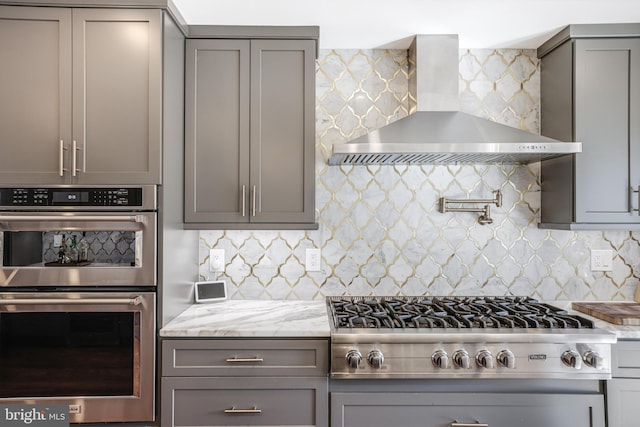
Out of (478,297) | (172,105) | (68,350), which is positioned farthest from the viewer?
(478,297)

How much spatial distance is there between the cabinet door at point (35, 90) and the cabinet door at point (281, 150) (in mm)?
856

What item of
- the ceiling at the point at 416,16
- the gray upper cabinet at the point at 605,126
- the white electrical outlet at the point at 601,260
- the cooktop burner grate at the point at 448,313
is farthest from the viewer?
the white electrical outlet at the point at 601,260

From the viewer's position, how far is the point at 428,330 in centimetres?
180

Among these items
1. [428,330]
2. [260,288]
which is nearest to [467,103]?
[428,330]

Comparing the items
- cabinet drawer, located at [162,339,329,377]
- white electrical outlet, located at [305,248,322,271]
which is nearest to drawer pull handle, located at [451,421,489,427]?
cabinet drawer, located at [162,339,329,377]

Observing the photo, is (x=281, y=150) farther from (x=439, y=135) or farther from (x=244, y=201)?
(x=439, y=135)

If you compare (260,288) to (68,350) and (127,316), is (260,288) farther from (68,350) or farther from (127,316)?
(68,350)

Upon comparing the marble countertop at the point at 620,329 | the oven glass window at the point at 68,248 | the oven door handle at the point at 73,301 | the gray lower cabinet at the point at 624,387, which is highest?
the oven glass window at the point at 68,248

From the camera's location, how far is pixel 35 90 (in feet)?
5.87

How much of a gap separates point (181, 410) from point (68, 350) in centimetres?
55

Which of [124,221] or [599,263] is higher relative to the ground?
[124,221]

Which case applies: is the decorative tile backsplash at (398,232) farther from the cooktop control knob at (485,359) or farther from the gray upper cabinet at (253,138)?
the cooktop control knob at (485,359)

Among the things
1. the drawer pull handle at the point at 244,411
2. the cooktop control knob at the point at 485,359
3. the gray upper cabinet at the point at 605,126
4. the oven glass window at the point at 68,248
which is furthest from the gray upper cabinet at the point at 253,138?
the gray upper cabinet at the point at 605,126

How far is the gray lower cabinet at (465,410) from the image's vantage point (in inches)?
68.3
